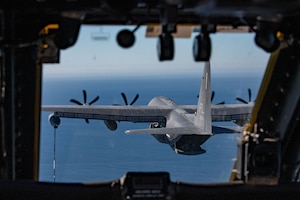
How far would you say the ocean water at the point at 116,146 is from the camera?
17.0 feet

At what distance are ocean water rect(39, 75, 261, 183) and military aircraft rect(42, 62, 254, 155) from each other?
1.00ft

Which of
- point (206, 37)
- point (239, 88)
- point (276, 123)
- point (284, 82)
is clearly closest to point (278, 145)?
point (276, 123)

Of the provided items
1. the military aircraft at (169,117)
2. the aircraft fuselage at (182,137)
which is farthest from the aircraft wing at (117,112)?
the aircraft fuselage at (182,137)

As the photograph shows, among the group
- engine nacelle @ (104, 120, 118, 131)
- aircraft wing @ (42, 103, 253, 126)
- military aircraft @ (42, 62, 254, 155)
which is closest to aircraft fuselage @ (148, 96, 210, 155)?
military aircraft @ (42, 62, 254, 155)

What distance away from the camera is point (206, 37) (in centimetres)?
401

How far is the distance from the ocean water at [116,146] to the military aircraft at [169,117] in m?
0.31

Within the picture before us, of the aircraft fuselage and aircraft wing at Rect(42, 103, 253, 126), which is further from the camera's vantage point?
the aircraft fuselage

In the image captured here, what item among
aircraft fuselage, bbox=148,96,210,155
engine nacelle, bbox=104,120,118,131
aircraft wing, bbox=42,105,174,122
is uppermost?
aircraft wing, bbox=42,105,174,122

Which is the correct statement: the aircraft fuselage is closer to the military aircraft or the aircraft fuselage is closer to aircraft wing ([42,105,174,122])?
the military aircraft

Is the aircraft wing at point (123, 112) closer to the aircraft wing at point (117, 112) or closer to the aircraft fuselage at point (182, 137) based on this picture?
the aircraft wing at point (117, 112)

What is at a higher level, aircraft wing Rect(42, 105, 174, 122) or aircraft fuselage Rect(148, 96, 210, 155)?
aircraft wing Rect(42, 105, 174, 122)

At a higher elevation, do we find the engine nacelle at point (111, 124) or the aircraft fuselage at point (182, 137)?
the engine nacelle at point (111, 124)

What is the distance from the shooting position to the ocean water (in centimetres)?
518

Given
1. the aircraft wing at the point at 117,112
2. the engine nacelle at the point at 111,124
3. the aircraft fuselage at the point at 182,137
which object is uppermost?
the aircraft wing at the point at 117,112
